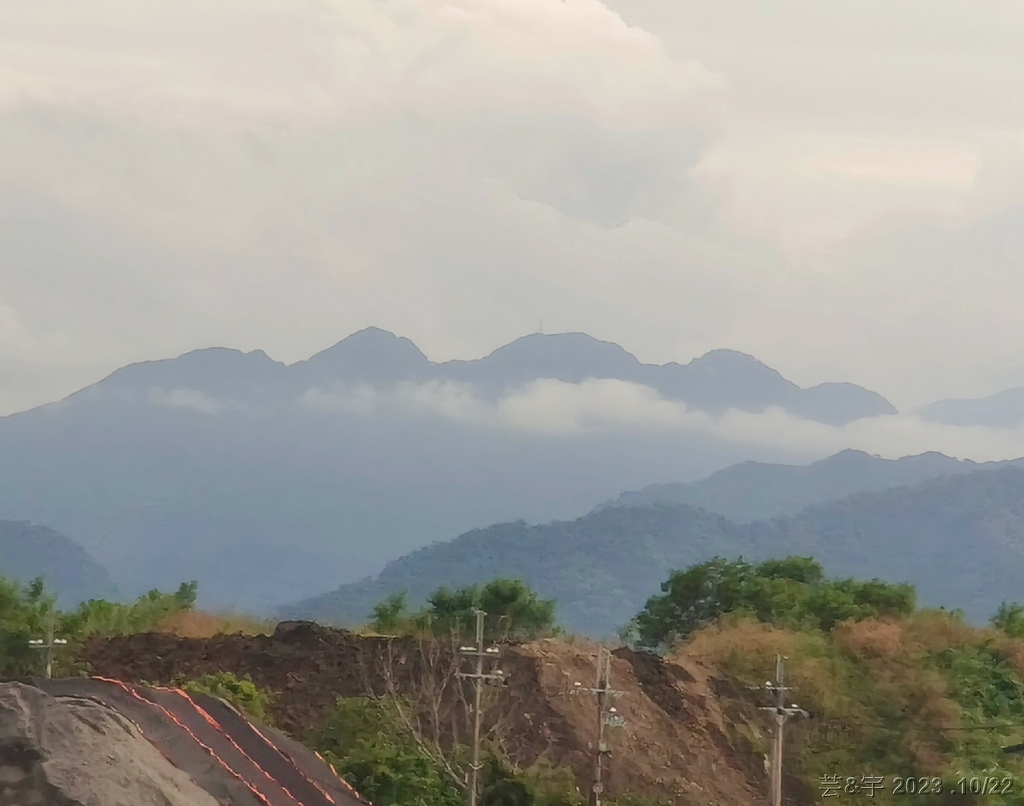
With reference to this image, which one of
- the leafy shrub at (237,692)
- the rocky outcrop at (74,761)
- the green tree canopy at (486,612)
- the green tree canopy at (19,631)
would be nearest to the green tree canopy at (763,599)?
the green tree canopy at (486,612)

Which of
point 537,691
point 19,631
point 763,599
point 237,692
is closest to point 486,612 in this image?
point 763,599

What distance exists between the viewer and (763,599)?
4672cm

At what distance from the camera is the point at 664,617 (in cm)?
5022

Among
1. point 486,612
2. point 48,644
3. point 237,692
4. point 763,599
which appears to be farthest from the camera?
point 763,599

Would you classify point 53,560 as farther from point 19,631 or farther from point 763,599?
point 19,631

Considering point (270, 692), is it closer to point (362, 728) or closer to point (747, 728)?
point (362, 728)

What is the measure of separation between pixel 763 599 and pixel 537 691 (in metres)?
14.2

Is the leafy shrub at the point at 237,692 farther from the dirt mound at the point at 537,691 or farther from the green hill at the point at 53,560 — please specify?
the green hill at the point at 53,560

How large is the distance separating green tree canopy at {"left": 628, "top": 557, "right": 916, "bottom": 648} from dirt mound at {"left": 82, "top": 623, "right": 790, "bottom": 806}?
7358 millimetres

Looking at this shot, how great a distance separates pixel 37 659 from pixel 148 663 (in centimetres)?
260

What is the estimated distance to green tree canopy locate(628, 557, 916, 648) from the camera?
147 ft

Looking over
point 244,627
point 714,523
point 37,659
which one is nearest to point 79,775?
point 37,659

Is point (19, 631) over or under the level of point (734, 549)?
under

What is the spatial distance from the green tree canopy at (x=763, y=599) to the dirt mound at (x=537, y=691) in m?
7.36
